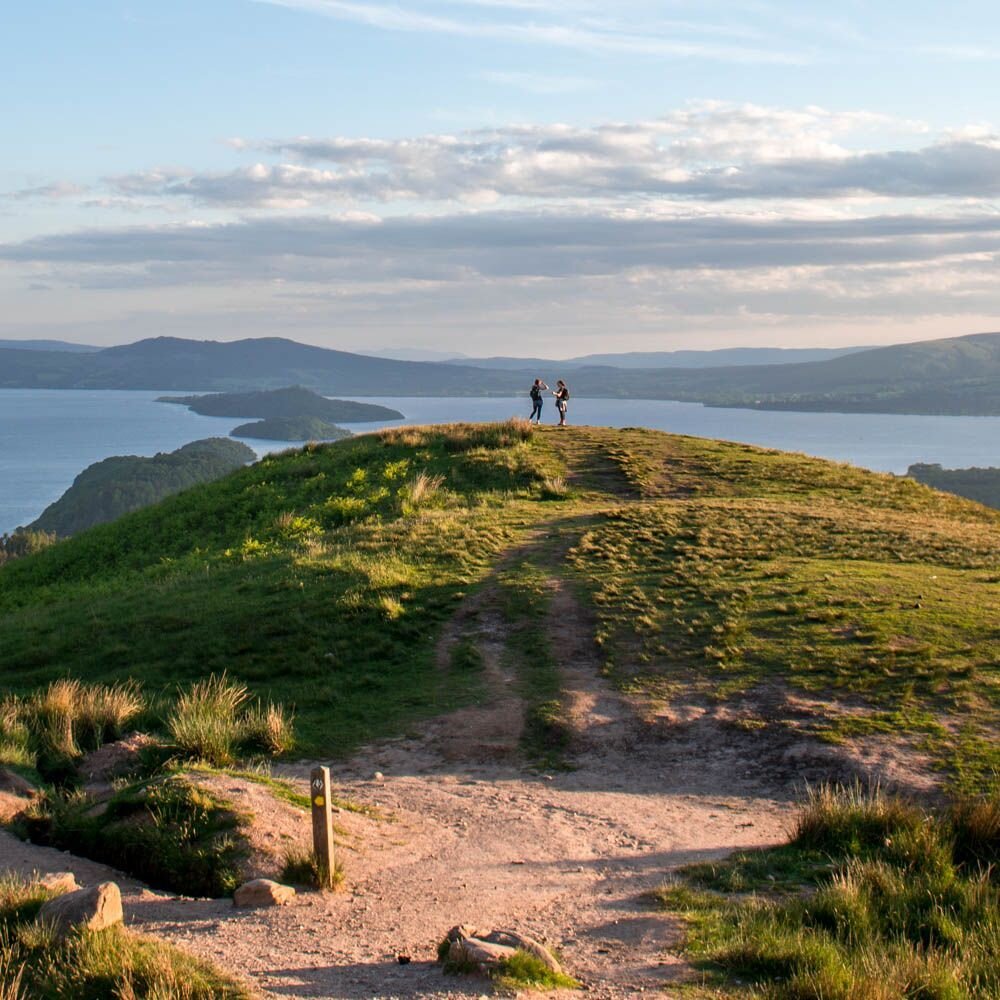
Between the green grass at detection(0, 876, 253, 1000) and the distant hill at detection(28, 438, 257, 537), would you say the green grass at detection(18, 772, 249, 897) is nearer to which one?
the green grass at detection(0, 876, 253, 1000)

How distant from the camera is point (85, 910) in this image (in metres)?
6.36

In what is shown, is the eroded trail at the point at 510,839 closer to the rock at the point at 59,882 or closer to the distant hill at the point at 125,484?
the rock at the point at 59,882

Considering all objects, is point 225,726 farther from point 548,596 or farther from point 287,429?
point 287,429

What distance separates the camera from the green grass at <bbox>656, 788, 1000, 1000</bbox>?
6.07 m

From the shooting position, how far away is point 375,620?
14.5 metres

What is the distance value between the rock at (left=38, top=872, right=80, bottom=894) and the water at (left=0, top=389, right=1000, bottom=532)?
257ft

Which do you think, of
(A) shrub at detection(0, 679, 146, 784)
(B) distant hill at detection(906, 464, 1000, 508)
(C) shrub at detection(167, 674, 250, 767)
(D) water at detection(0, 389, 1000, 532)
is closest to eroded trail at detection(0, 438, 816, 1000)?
(C) shrub at detection(167, 674, 250, 767)

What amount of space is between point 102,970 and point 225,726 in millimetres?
4951

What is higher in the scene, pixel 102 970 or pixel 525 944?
pixel 102 970

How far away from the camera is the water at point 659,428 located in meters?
109

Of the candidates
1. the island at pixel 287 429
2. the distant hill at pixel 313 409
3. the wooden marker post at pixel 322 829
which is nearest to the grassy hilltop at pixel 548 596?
the wooden marker post at pixel 322 829

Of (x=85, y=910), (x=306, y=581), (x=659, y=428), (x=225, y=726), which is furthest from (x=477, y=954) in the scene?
(x=659, y=428)

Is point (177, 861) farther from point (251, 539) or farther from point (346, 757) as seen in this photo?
point (251, 539)

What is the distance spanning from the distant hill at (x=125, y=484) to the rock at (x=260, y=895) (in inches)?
3200
